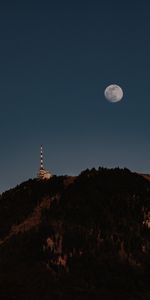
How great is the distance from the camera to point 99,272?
172m

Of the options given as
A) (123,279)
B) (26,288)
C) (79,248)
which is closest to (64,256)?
(79,248)

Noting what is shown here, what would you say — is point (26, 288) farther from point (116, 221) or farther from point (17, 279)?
point (116, 221)

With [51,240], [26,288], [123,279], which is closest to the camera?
[26,288]

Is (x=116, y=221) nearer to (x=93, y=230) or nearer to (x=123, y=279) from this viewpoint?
(x=93, y=230)

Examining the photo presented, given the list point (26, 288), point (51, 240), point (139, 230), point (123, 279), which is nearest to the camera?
point (26, 288)

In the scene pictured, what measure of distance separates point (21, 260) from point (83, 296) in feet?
91.5

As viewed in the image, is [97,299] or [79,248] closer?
[97,299]

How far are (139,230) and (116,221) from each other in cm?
677

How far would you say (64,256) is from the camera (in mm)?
177750

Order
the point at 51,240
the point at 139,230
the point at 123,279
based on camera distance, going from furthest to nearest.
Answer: the point at 139,230 < the point at 51,240 < the point at 123,279

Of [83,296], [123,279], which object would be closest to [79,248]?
[123,279]

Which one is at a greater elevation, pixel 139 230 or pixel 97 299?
pixel 139 230

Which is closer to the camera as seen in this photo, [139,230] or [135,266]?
[135,266]

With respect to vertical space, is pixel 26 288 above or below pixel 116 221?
below
